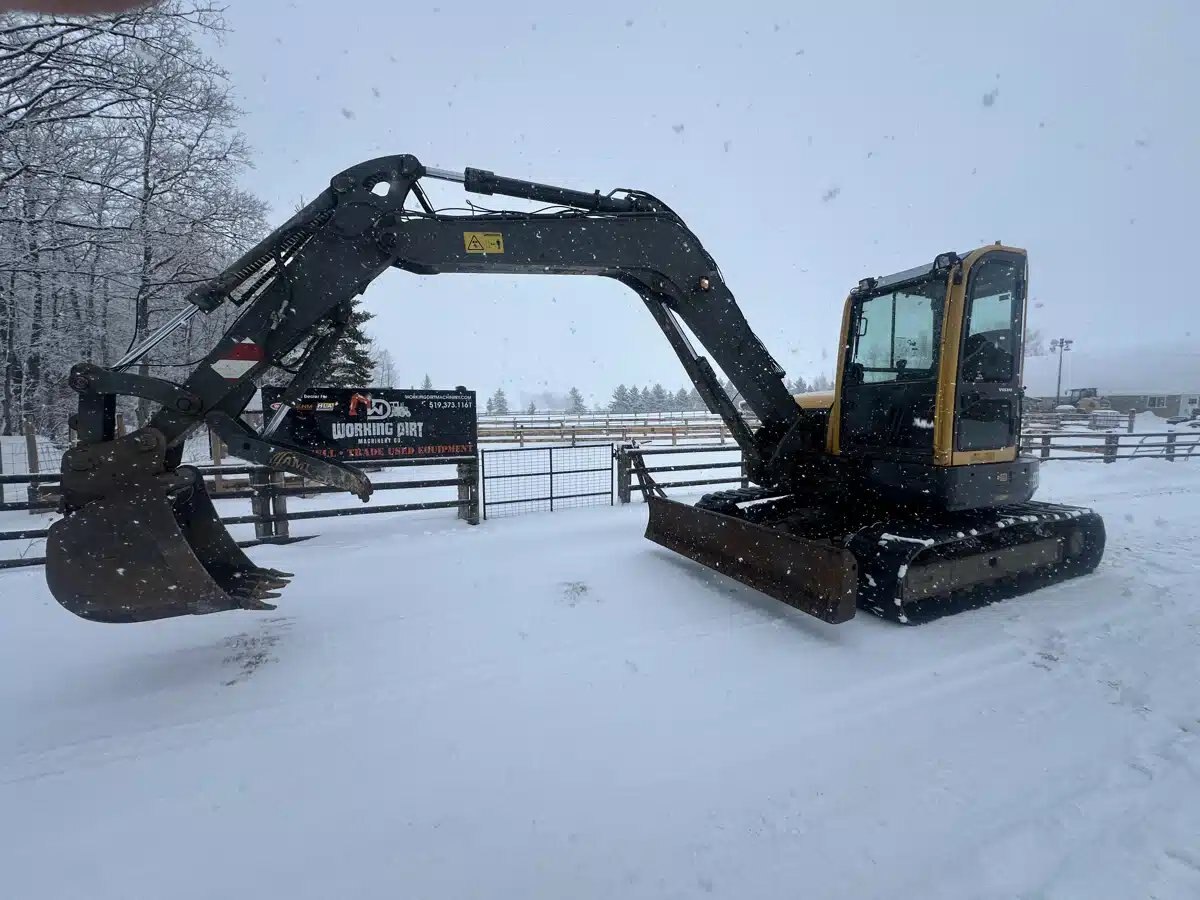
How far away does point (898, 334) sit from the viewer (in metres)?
5.16

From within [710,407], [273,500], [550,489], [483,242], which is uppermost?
[483,242]

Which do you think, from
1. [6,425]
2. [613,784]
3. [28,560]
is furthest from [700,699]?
[6,425]

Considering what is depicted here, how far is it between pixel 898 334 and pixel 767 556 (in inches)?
98.8

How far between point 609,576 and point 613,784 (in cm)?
299

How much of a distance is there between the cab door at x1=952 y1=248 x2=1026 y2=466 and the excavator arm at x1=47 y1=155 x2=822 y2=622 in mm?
1794

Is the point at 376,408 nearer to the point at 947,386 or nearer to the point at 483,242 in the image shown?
the point at 483,242

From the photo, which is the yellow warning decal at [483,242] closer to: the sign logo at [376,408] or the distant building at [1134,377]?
the sign logo at [376,408]

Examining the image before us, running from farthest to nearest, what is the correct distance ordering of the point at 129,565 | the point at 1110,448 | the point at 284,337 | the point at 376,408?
the point at 1110,448 < the point at 376,408 < the point at 284,337 < the point at 129,565

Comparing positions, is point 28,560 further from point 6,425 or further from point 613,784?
point 6,425

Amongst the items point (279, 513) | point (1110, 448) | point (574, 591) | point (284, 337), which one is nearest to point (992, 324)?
Answer: point (574, 591)

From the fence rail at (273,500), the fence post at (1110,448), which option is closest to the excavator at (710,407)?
the fence rail at (273,500)

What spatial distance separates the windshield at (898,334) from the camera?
481 centimetres

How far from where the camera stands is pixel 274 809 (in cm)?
253

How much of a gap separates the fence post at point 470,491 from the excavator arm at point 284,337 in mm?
3812
